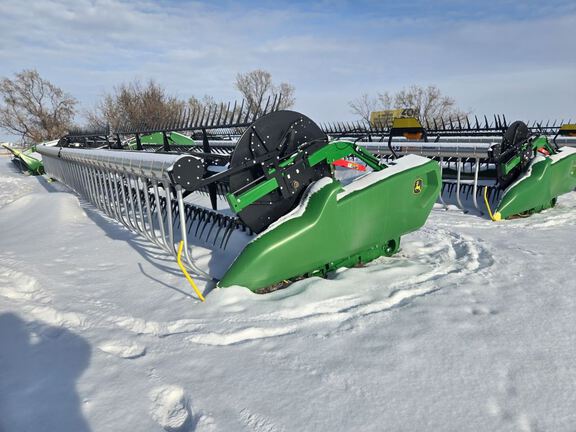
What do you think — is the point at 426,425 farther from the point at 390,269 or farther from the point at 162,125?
the point at 162,125

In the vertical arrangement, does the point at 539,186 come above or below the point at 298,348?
above

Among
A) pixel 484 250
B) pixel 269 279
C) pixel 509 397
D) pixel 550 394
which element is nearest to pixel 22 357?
pixel 269 279

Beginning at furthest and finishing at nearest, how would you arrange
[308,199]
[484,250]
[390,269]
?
[484,250]
[390,269]
[308,199]

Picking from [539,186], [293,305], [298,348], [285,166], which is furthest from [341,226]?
[539,186]

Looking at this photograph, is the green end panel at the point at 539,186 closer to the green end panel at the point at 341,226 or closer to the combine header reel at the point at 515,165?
the combine header reel at the point at 515,165

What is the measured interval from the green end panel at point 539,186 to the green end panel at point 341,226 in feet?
8.53

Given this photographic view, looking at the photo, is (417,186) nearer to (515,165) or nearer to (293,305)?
(293,305)

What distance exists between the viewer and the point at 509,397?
1812mm

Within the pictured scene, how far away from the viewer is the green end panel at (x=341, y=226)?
2.95 metres

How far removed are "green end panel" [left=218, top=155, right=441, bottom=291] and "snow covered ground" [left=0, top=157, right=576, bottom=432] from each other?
0.49 feet

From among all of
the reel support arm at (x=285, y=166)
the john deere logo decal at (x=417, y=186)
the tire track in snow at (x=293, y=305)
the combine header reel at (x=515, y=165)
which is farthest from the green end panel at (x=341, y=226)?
the combine header reel at (x=515, y=165)

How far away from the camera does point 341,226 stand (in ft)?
10.5

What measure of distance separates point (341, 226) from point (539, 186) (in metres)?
4.25

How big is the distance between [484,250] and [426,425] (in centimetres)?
291
